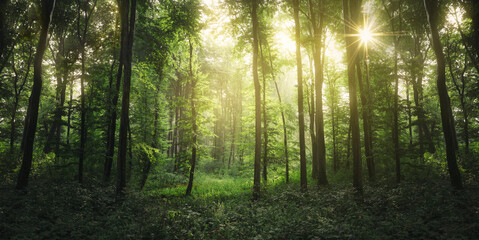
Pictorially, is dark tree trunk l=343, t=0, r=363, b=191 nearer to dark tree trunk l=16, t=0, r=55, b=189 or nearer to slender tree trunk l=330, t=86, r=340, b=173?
slender tree trunk l=330, t=86, r=340, b=173

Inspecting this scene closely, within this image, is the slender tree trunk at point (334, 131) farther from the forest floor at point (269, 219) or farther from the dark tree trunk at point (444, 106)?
the dark tree trunk at point (444, 106)

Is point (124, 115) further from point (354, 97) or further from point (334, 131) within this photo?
point (334, 131)

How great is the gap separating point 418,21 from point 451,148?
1009 centimetres

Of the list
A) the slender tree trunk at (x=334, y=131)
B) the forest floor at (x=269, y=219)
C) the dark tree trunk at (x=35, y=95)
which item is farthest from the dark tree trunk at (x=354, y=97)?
the dark tree trunk at (x=35, y=95)

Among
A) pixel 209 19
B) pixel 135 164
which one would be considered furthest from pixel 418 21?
pixel 135 164

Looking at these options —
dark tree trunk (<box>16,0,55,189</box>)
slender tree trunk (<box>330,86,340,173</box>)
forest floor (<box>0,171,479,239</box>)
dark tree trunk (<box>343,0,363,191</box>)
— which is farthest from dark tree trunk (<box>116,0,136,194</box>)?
slender tree trunk (<box>330,86,340,173</box>)

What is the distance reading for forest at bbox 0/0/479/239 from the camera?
641 cm

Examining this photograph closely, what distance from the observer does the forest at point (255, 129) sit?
6414 mm

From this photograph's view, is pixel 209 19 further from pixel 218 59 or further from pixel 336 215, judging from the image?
pixel 218 59

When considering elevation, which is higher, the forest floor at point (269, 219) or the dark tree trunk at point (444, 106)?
the dark tree trunk at point (444, 106)

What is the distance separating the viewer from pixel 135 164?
15.8 meters

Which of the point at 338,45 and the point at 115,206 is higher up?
the point at 338,45

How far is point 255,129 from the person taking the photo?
13.0m

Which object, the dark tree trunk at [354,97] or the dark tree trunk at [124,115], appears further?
the dark tree trunk at [124,115]
